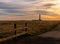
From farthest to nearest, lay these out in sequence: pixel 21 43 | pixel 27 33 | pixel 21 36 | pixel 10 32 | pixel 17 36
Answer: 1. pixel 10 32
2. pixel 27 33
3. pixel 21 36
4. pixel 17 36
5. pixel 21 43

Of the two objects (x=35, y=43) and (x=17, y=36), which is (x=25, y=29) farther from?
(x=35, y=43)

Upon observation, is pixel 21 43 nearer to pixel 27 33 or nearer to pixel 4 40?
pixel 4 40

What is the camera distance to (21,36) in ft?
51.8

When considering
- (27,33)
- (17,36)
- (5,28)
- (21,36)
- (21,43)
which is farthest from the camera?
(5,28)

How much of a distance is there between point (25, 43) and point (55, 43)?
197cm

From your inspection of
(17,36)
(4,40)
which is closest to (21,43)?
(4,40)

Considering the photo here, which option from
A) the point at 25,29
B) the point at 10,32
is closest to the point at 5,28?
the point at 10,32

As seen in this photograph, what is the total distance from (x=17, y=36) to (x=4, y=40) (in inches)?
121

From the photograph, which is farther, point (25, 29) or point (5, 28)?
point (5, 28)

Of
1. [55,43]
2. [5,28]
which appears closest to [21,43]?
[55,43]

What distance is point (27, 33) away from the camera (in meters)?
17.2

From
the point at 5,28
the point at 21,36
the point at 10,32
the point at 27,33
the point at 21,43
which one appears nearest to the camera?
the point at 21,43

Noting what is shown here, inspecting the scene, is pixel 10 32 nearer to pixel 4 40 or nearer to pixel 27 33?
pixel 27 33

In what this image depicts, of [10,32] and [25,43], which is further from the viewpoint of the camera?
[10,32]
